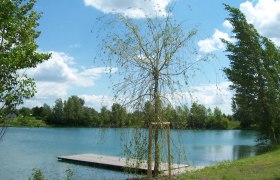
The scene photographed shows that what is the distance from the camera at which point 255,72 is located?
25516mm

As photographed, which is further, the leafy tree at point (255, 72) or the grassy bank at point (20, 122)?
the leafy tree at point (255, 72)

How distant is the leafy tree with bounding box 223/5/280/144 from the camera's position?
25.0 metres

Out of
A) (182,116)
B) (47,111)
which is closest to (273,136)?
(182,116)

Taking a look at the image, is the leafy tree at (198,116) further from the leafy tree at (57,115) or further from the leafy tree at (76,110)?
the leafy tree at (57,115)

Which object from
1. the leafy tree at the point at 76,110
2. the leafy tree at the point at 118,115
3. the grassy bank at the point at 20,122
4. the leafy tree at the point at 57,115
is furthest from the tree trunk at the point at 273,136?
the leafy tree at the point at 57,115

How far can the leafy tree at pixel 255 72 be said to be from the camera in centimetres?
2505

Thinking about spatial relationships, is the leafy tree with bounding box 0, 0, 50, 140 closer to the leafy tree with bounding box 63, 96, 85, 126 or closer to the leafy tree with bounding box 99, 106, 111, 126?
the leafy tree with bounding box 99, 106, 111, 126

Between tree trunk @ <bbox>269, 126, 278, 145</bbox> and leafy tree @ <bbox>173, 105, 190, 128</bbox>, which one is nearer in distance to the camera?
leafy tree @ <bbox>173, 105, 190, 128</bbox>

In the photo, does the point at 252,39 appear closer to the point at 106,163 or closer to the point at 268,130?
the point at 268,130

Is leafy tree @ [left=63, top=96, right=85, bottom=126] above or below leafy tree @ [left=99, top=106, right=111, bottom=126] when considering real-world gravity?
above

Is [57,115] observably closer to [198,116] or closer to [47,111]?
[47,111]

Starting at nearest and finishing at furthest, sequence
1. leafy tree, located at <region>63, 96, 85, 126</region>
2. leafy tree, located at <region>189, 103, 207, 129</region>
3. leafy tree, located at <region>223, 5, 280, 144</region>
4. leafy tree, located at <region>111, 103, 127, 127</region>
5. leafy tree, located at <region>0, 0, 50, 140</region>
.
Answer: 1. leafy tree, located at <region>0, 0, 50, 140</region>
2. leafy tree, located at <region>111, 103, 127, 127</region>
3. leafy tree, located at <region>189, 103, 207, 129</region>
4. leafy tree, located at <region>223, 5, 280, 144</region>
5. leafy tree, located at <region>63, 96, 85, 126</region>

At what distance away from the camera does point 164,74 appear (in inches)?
424

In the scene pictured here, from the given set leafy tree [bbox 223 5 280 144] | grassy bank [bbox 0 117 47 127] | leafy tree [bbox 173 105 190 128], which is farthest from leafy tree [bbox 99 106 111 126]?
leafy tree [bbox 223 5 280 144]
